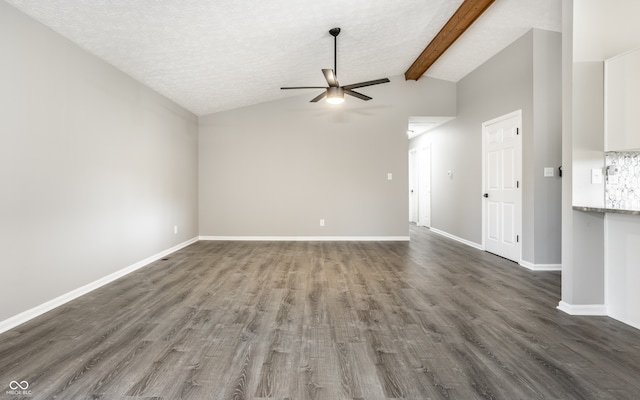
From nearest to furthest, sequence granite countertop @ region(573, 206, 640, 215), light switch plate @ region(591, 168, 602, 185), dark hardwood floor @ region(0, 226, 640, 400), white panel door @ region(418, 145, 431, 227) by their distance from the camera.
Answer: dark hardwood floor @ region(0, 226, 640, 400), granite countertop @ region(573, 206, 640, 215), light switch plate @ region(591, 168, 602, 185), white panel door @ region(418, 145, 431, 227)

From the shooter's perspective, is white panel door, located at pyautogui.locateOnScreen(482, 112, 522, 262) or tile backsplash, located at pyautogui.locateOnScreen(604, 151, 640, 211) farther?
white panel door, located at pyautogui.locateOnScreen(482, 112, 522, 262)

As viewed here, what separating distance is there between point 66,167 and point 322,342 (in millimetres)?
2900

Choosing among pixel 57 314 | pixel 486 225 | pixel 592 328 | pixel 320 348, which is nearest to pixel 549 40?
pixel 486 225

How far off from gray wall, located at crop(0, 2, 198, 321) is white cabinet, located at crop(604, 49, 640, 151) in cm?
484

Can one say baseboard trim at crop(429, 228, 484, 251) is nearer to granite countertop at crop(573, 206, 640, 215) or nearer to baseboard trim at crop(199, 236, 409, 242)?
baseboard trim at crop(199, 236, 409, 242)

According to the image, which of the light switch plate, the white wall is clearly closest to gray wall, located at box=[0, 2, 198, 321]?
the white wall

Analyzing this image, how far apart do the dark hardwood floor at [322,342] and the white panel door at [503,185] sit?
3.03 ft

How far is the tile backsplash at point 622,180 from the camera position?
2.34 meters

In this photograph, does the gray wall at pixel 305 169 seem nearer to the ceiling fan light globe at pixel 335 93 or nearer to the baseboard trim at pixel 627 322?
the ceiling fan light globe at pixel 335 93

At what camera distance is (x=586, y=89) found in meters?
2.43

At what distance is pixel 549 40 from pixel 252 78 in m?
4.17

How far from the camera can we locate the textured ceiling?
266 cm

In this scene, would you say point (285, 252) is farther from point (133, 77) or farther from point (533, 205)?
point (533, 205)

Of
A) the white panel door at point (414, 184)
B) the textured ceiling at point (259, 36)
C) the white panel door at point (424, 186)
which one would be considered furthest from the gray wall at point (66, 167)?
the white panel door at point (414, 184)
